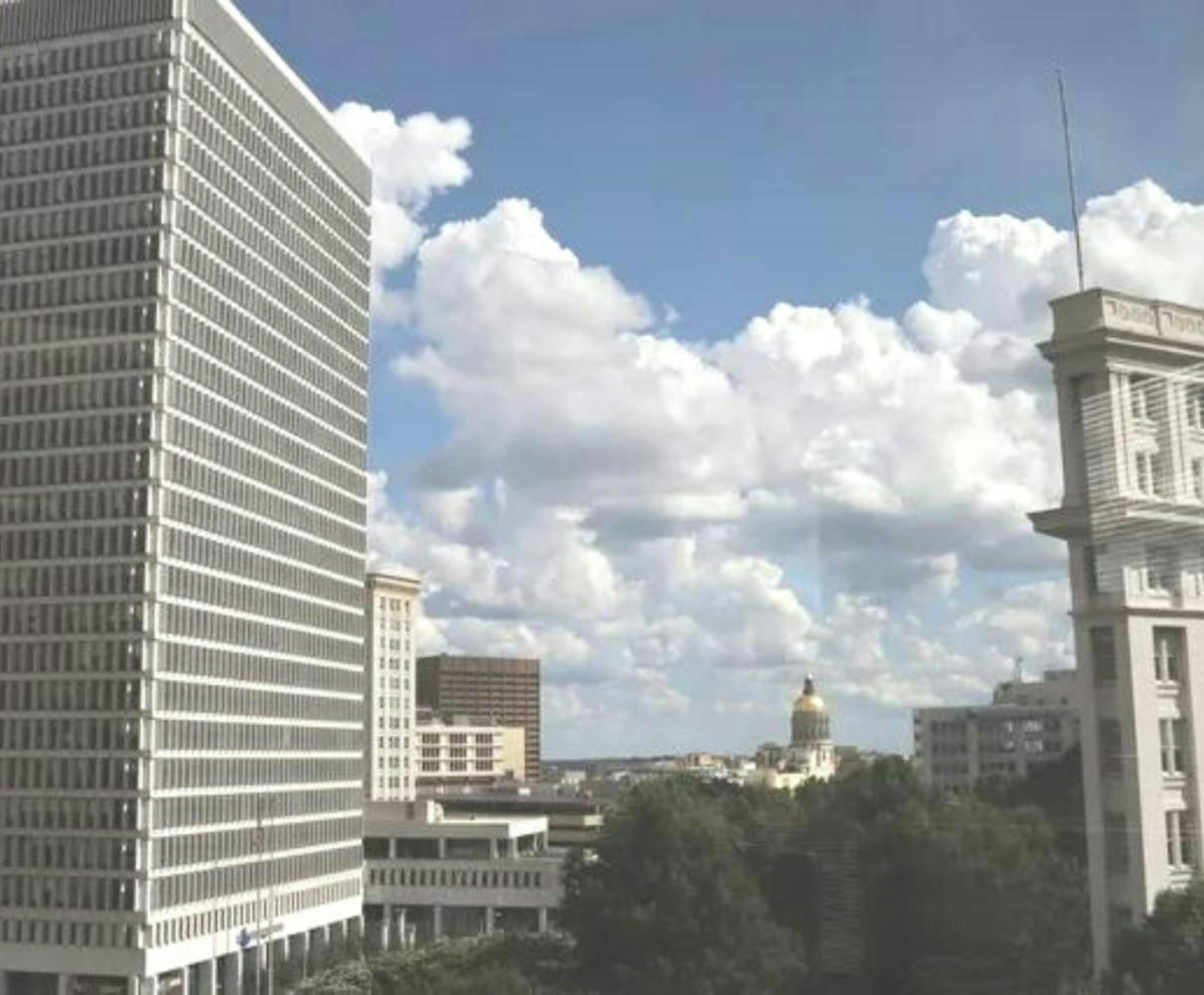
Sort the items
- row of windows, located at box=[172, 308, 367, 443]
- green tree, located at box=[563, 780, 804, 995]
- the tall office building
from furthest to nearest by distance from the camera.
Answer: the tall office building, row of windows, located at box=[172, 308, 367, 443], green tree, located at box=[563, 780, 804, 995]

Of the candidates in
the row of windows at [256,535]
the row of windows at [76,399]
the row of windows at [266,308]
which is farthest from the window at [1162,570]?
the row of windows at [266,308]

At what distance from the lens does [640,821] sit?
480 inches

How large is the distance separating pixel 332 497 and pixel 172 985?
12300 millimetres

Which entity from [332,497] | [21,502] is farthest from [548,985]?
[332,497]

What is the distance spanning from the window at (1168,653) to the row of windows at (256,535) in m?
21.3

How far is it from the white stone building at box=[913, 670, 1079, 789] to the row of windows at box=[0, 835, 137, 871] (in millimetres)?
20296

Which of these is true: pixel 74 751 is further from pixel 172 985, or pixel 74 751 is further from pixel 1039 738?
pixel 1039 738

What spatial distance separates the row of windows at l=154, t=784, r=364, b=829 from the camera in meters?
25.6

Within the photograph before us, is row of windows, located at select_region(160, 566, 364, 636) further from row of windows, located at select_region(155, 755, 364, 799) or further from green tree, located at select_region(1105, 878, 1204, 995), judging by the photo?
green tree, located at select_region(1105, 878, 1204, 995)

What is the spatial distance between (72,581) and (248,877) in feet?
23.2

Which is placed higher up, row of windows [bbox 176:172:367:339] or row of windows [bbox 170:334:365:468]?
row of windows [bbox 176:172:367:339]

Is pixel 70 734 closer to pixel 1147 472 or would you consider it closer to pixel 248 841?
pixel 248 841

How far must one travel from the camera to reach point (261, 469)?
30.3 m

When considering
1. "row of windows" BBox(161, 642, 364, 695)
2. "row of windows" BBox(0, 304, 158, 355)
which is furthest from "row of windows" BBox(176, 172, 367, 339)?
"row of windows" BBox(161, 642, 364, 695)
